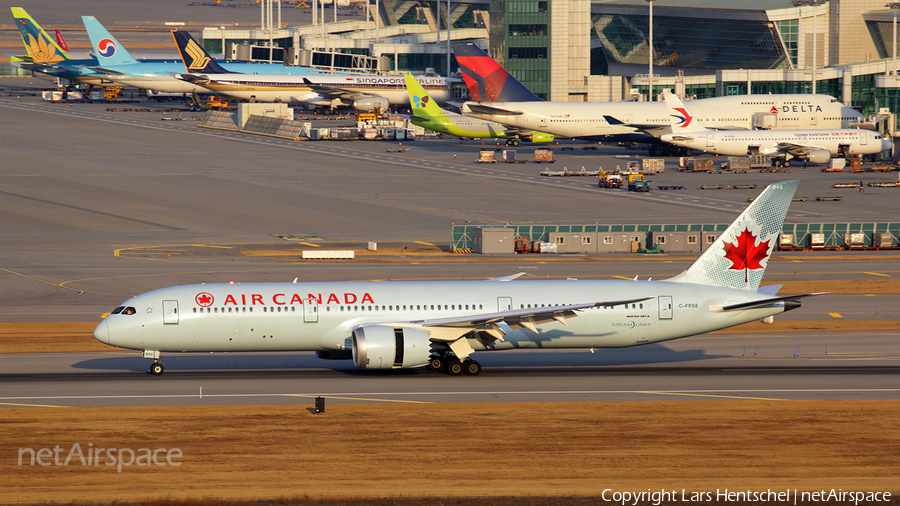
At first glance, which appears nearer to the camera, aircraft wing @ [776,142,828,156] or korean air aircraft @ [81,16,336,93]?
aircraft wing @ [776,142,828,156]

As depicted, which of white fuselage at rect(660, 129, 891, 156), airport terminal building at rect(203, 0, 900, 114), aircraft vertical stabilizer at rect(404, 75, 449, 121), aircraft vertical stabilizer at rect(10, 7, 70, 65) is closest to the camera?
white fuselage at rect(660, 129, 891, 156)

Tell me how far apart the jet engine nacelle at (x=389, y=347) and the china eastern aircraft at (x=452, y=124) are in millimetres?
98783

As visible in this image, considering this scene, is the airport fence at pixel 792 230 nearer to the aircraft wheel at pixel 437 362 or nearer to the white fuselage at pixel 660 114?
the aircraft wheel at pixel 437 362

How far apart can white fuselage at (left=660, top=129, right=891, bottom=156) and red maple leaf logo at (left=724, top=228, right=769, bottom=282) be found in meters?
83.2

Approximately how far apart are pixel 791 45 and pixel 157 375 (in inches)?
5583

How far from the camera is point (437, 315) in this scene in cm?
4084

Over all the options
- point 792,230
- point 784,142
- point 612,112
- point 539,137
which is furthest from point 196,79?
point 792,230

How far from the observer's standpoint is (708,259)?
43.1m

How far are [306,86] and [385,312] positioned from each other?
145 metres

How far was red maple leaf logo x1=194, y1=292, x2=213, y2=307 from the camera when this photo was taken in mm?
40156

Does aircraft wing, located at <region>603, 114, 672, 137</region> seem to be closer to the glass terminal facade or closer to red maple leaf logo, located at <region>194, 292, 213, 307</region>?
the glass terminal facade

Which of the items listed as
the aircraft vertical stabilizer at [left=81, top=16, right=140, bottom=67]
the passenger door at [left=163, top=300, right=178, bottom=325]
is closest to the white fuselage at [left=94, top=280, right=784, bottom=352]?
the passenger door at [left=163, top=300, right=178, bottom=325]

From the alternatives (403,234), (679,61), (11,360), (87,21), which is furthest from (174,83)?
(11,360)

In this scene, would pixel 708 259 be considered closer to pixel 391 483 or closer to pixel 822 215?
pixel 391 483
